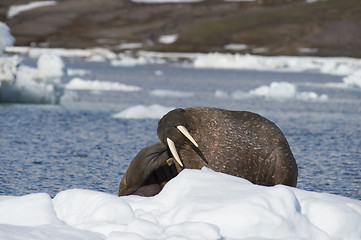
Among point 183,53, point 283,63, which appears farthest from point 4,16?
point 283,63

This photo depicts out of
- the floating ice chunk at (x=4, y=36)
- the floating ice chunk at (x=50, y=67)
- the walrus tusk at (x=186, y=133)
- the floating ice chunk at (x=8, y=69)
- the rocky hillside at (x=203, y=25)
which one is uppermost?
the walrus tusk at (x=186, y=133)

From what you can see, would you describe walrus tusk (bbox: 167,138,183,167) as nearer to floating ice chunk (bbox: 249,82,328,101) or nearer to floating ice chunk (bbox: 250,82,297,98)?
floating ice chunk (bbox: 249,82,328,101)

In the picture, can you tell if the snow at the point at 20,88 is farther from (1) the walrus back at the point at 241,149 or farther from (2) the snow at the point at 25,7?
(2) the snow at the point at 25,7

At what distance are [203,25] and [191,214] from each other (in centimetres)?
→ 12945

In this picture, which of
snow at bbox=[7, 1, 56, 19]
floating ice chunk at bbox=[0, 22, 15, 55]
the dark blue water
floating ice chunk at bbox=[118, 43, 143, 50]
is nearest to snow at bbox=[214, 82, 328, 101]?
the dark blue water

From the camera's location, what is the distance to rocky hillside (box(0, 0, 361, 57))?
116625 millimetres

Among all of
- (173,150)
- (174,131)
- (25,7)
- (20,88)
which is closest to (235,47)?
(25,7)

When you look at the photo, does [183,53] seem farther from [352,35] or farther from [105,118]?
[105,118]

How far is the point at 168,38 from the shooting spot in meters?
128

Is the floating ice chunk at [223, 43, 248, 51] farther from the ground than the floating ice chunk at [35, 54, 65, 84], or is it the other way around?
the floating ice chunk at [35, 54, 65, 84]

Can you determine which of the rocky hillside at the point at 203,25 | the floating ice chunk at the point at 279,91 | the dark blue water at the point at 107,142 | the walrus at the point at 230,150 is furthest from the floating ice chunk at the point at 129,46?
the walrus at the point at 230,150

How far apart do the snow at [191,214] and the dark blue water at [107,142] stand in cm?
325

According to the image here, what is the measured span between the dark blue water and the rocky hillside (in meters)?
82.1

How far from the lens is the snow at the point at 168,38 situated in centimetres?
12550
